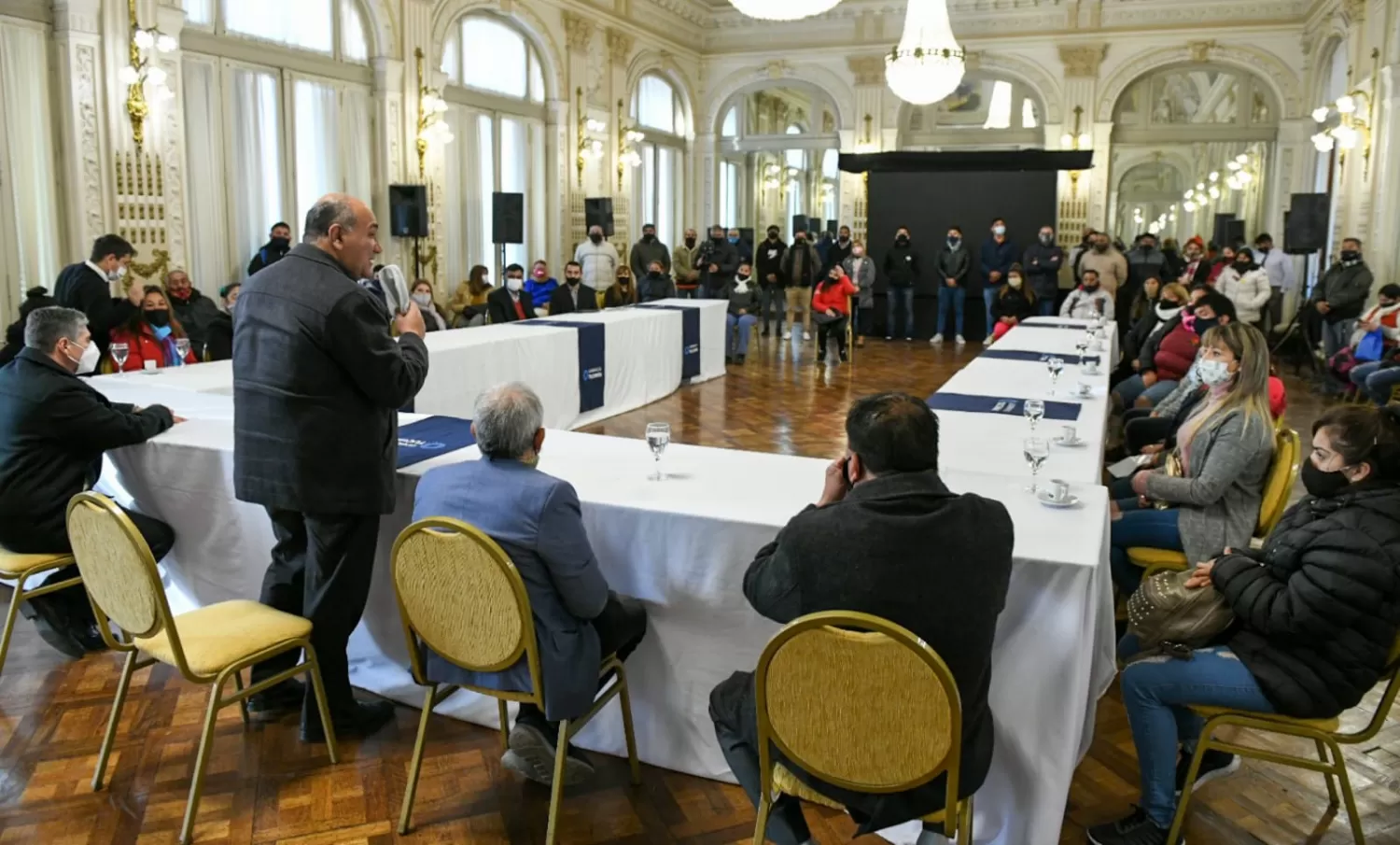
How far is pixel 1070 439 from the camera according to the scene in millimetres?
3787

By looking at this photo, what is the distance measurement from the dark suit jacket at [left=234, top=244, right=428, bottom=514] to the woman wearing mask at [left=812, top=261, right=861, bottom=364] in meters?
8.33

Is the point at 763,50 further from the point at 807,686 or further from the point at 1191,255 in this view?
the point at 807,686

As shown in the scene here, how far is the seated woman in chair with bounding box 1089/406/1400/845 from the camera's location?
2.21 meters

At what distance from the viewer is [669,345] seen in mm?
9062

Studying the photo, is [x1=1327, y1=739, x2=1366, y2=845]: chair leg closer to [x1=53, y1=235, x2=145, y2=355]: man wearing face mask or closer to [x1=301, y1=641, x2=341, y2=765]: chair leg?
[x1=301, y1=641, x2=341, y2=765]: chair leg

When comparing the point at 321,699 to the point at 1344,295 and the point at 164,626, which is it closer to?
the point at 164,626

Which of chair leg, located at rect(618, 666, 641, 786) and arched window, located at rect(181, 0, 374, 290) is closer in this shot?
chair leg, located at rect(618, 666, 641, 786)

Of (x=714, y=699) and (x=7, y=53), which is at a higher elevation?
(x=7, y=53)

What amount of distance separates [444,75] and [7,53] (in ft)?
15.4

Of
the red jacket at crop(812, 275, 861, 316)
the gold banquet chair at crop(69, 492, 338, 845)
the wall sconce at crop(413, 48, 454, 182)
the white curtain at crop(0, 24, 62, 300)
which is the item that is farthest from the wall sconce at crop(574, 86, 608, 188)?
the gold banquet chair at crop(69, 492, 338, 845)

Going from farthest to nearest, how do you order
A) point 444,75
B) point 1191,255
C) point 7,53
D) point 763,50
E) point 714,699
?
point 763,50
point 1191,255
point 444,75
point 7,53
point 714,699

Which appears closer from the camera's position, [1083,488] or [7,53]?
[1083,488]

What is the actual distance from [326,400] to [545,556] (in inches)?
31.8

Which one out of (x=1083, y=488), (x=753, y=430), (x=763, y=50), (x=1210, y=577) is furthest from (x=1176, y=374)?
(x=763, y=50)
